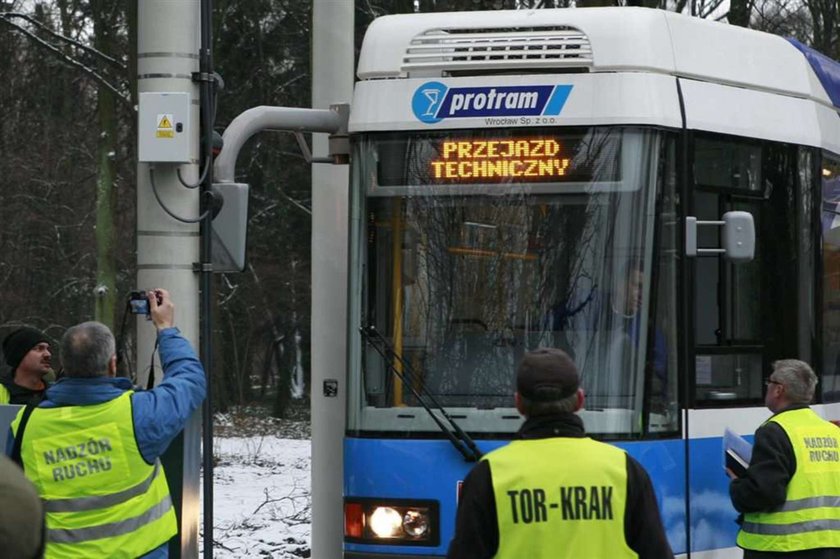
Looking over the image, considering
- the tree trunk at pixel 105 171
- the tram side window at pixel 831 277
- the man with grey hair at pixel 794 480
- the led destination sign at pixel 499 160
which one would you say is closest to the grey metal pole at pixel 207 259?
the led destination sign at pixel 499 160

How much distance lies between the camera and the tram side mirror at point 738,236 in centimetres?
762

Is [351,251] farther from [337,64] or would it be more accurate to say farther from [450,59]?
[337,64]

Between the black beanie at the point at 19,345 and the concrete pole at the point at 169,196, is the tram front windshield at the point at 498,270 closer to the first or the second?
the concrete pole at the point at 169,196

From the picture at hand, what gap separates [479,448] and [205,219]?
1727mm

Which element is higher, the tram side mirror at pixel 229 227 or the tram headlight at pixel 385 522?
the tram side mirror at pixel 229 227

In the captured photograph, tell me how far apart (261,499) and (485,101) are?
8.78m

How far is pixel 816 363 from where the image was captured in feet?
28.3

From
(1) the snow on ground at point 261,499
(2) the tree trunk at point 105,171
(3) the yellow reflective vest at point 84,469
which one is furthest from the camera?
(2) the tree trunk at point 105,171

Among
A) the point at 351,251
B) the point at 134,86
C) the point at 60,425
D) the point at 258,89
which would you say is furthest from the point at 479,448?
the point at 258,89

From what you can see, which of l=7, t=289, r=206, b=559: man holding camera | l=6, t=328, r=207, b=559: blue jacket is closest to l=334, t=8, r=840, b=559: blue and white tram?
l=6, t=328, r=207, b=559: blue jacket

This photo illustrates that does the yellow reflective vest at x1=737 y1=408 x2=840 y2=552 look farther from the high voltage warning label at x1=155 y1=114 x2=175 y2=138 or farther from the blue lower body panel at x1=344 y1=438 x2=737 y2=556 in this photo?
the high voltage warning label at x1=155 y1=114 x2=175 y2=138

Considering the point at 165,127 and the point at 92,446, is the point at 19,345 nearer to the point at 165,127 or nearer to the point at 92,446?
the point at 165,127

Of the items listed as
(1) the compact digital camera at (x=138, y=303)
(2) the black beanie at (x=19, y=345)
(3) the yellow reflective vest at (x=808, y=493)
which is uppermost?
(1) the compact digital camera at (x=138, y=303)

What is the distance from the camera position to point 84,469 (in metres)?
5.88
